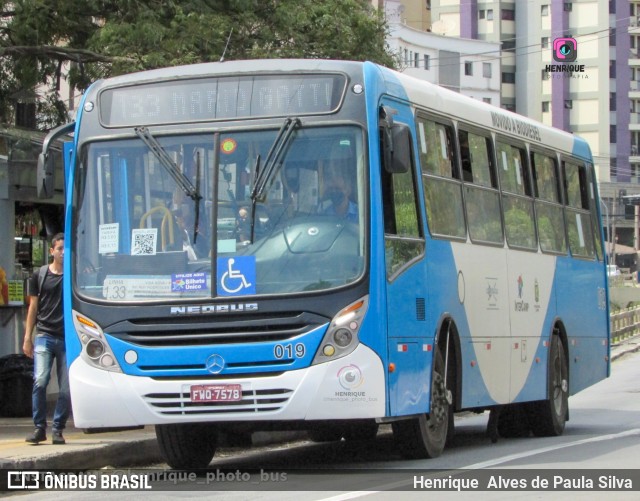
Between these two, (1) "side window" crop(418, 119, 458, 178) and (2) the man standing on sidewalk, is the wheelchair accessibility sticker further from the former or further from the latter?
(2) the man standing on sidewalk

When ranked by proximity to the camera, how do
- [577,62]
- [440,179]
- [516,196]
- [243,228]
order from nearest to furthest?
[243,228], [440,179], [516,196], [577,62]

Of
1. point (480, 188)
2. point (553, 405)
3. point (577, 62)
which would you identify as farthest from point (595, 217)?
point (577, 62)

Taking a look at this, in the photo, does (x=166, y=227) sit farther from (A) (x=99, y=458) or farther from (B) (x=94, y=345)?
(A) (x=99, y=458)

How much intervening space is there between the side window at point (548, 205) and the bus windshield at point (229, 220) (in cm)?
532

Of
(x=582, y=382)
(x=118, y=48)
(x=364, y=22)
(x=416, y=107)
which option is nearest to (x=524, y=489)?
(x=416, y=107)

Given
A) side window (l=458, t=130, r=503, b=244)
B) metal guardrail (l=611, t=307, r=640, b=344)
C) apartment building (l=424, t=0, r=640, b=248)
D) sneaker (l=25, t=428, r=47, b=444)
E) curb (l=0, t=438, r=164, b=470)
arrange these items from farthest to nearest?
apartment building (l=424, t=0, r=640, b=248) → metal guardrail (l=611, t=307, r=640, b=344) → side window (l=458, t=130, r=503, b=244) → sneaker (l=25, t=428, r=47, b=444) → curb (l=0, t=438, r=164, b=470)

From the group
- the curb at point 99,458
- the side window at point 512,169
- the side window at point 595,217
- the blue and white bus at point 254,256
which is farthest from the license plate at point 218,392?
the side window at point 595,217

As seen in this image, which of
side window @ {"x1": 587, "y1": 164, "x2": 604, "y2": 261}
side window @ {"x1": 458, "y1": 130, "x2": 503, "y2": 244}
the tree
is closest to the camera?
side window @ {"x1": 458, "y1": 130, "x2": 503, "y2": 244}

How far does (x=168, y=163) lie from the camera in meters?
11.0

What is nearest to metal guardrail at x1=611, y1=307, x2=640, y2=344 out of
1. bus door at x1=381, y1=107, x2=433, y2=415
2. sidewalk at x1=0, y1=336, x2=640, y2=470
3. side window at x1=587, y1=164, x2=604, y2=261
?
side window at x1=587, y1=164, x2=604, y2=261

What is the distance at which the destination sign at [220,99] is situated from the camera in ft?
35.9

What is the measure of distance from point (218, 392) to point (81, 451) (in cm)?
201

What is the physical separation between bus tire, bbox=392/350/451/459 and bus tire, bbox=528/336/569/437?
3.56 meters

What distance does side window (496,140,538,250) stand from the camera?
14.4m
